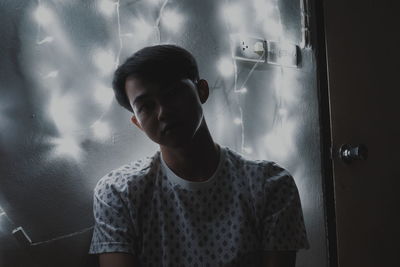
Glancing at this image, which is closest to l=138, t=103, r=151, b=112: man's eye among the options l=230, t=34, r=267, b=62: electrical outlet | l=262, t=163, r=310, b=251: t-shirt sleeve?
l=262, t=163, r=310, b=251: t-shirt sleeve

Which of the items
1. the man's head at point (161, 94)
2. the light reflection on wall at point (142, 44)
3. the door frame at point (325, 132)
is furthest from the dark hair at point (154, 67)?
the door frame at point (325, 132)

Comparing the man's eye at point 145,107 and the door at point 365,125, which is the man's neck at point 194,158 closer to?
the man's eye at point 145,107

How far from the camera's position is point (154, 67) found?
111 cm

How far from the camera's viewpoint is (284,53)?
172 cm

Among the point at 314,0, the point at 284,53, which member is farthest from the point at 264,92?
the point at 314,0

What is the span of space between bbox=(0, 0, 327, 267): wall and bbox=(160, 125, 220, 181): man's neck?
0.20 metres

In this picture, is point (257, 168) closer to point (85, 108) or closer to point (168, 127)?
point (168, 127)

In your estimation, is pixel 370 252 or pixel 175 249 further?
pixel 370 252

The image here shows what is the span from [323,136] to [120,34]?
3.28 ft

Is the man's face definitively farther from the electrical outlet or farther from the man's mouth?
the electrical outlet

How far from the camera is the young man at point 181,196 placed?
3.59 feet

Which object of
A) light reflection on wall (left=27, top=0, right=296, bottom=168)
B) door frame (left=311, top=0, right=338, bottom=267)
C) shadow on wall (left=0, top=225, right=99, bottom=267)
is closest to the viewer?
shadow on wall (left=0, top=225, right=99, bottom=267)

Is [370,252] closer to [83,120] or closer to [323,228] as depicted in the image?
[323,228]

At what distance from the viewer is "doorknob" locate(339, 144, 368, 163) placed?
1.62m
